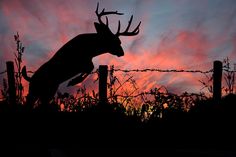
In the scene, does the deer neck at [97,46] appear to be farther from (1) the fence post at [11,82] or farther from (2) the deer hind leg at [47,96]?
(1) the fence post at [11,82]

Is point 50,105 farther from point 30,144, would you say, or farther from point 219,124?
point 219,124

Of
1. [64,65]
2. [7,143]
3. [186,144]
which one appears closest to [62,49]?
[64,65]

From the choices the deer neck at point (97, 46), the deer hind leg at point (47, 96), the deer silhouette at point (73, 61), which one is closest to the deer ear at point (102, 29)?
the deer silhouette at point (73, 61)

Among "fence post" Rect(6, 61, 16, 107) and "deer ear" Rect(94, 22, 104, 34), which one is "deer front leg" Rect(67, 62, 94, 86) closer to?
"deer ear" Rect(94, 22, 104, 34)

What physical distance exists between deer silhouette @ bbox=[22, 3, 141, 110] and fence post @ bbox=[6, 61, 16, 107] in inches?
88.0

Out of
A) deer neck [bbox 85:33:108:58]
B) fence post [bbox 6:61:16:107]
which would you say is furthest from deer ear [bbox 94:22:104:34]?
fence post [bbox 6:61:16:107]

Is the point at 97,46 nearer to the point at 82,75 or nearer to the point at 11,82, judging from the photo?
the point at 82,75

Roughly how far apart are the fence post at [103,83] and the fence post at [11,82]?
2055 mm

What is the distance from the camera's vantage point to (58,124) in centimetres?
700

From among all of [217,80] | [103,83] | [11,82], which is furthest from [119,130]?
[11,82]

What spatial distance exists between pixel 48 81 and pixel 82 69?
0.68 m

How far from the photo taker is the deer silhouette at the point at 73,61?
6.37 m

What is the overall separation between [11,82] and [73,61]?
342 cm

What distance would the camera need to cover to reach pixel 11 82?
9.27 metres
